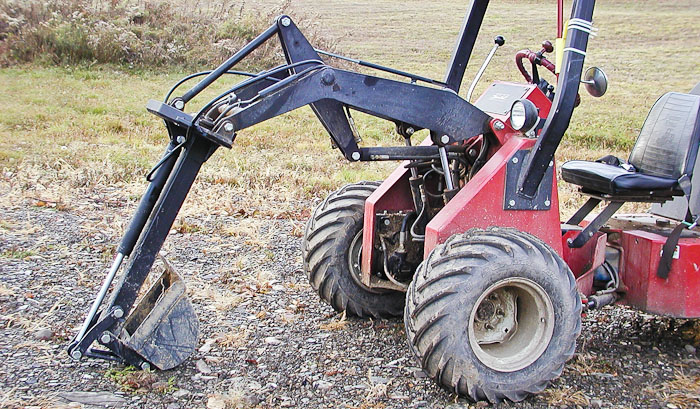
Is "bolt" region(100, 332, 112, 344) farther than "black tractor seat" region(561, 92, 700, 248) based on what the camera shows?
No

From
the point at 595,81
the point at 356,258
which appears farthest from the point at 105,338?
the point at 595,81

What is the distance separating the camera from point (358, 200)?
491 centimetres

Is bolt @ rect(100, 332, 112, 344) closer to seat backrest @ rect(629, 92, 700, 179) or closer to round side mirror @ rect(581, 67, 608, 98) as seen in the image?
round side mirror @ rect(581, 67, 608, 98)

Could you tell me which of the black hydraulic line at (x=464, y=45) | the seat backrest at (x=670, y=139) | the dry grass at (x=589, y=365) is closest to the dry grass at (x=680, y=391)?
the dry grass at (x=589, y=365)

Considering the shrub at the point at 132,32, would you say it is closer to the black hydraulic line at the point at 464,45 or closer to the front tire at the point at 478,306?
the black hydraulic line at the point at 464,45

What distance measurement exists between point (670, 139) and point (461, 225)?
1625mm

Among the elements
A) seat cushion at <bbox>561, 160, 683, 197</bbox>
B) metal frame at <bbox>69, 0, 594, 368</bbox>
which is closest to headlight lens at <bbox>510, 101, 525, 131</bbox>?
metal frame at <bbox>69, 0, 594, 368</bbox>

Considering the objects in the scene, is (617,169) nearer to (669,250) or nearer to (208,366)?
(669,250)

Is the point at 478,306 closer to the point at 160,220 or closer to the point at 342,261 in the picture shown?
the point at 342,261

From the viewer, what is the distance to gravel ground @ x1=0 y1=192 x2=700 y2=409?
3.85 metres

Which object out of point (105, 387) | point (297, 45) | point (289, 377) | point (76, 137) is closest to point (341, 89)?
point (297, 45)

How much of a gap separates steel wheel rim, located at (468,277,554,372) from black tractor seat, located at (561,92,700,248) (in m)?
0.83

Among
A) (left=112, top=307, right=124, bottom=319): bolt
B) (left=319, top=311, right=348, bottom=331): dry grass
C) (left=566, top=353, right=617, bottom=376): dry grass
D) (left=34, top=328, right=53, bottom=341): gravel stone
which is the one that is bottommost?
(left=566, top=353, right=617, bottom=376): dry grass

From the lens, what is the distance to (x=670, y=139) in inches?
185
